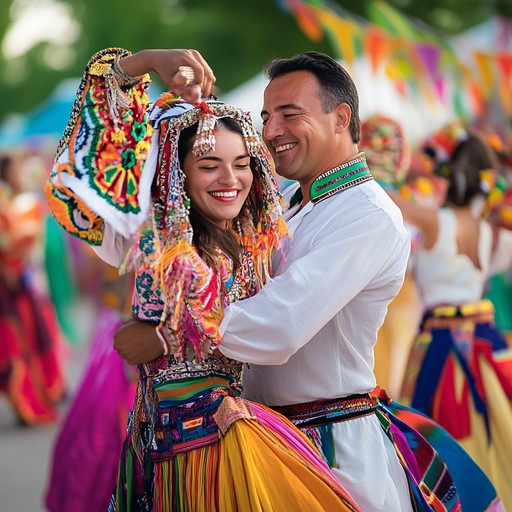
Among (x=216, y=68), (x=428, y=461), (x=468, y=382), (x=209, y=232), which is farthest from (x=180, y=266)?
(x=216, y=68)

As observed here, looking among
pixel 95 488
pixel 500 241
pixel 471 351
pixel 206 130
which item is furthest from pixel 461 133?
pixel 206 130

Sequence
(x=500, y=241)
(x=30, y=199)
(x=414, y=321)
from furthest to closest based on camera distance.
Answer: (x=30, y=199)
(x=414, y=321)
(x=500, y=241)

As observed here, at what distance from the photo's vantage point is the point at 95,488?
15.3 feet

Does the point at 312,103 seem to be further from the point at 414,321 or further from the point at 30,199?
the point at 30,199

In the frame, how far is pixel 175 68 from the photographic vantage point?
2.74 meters

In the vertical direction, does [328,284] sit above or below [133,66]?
below

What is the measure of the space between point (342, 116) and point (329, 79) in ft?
0.39

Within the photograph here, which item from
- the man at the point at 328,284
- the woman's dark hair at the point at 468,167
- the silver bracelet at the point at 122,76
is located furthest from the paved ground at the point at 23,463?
the silver bracelet at the point at 122,76

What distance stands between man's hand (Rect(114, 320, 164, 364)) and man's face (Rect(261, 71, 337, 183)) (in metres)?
0.69

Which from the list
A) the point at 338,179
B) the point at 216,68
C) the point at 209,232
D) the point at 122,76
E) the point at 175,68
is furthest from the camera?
the point at 216,68

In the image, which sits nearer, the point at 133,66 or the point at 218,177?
the point at 133,66

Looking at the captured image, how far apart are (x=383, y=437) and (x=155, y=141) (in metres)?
1.06

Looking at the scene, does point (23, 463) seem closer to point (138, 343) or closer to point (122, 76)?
point (138, 343)

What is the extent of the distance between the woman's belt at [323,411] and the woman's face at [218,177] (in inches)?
22.9
